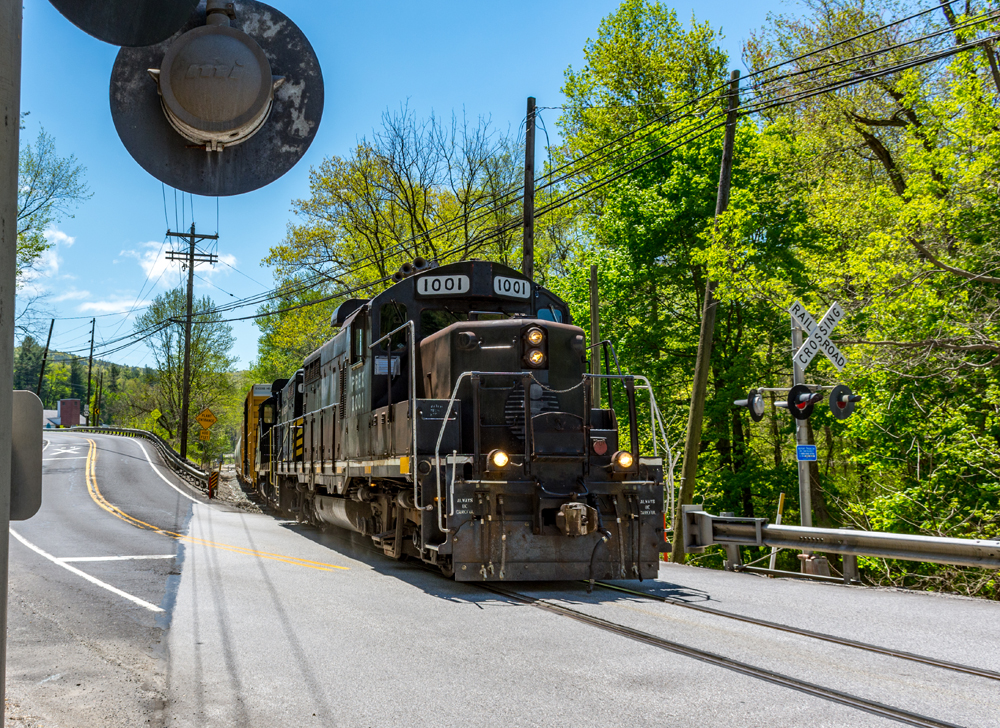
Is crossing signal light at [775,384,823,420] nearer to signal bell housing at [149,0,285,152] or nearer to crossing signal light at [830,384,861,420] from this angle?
crossing signal light at [830,384,861,420]

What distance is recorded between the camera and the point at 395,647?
6.29m

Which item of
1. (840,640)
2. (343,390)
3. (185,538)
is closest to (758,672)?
(840,640)

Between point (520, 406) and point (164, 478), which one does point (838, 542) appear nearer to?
point (520, 406)

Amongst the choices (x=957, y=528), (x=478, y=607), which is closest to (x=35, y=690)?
(x=478, y=607)

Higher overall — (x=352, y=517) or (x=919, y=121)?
(x=919, y=121)

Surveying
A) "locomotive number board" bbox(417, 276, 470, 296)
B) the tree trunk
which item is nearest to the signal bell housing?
"locomotive number board" bbox(417, 276, 470, 296)

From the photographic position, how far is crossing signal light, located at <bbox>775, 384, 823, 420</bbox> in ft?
38.7

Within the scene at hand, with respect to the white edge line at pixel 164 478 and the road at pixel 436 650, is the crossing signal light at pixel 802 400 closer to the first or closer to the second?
the road at pixel 436 650

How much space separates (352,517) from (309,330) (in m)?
27.4

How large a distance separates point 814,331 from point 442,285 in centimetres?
577

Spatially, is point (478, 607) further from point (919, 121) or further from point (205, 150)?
point (919, 121)

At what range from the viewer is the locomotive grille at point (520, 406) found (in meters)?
9.28

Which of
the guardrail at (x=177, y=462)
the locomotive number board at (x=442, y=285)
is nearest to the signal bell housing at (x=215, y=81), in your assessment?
the locomotive number board at (x=442, y=285)

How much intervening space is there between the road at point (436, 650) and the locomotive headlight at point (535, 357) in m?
2.61
